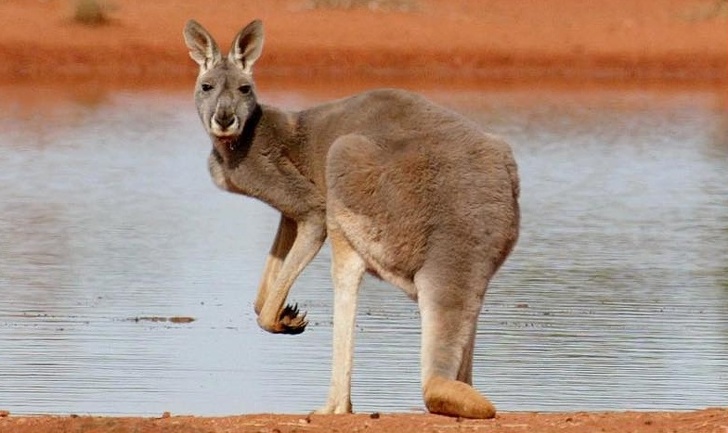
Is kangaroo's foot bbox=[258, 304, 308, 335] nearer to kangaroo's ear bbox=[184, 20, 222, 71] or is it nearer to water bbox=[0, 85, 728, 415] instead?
water bbox=[0, 85, 728, 415]

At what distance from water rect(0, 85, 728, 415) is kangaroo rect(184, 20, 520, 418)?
121 centimetres

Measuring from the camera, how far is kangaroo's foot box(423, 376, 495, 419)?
6086 mm

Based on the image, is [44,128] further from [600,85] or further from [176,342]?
[176,342]

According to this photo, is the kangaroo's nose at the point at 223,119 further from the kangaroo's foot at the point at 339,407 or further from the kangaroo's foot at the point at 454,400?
the kangaroo's foot at the point at 454,400

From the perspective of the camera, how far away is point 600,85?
2872 centimetres

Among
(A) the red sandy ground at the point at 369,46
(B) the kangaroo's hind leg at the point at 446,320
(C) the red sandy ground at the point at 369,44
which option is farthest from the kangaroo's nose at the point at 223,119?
(C) the red sandy ground at the point at 369,44

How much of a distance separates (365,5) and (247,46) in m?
28.3

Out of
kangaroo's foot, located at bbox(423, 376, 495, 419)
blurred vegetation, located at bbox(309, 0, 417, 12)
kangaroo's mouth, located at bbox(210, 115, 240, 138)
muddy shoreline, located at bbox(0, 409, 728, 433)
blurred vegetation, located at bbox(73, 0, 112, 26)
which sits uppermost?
A: kangaroo's mouth, located at bbox(210, 115, 240, 138)

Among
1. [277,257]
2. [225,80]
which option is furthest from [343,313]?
[225,80]

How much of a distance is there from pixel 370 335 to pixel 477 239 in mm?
3330

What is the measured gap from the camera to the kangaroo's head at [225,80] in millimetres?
7082

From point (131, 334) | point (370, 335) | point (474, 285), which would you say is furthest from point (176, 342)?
point (474, 285)

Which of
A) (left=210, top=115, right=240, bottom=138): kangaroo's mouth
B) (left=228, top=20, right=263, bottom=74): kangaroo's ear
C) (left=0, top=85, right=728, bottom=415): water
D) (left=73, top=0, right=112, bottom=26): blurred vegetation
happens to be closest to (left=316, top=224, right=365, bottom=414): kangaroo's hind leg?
(left=210, top=115, right=240, bottom=138): kangaroo's mouth

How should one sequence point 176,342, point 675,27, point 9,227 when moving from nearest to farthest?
1. point 176,342
2. point 9,227
3. point 675,27
